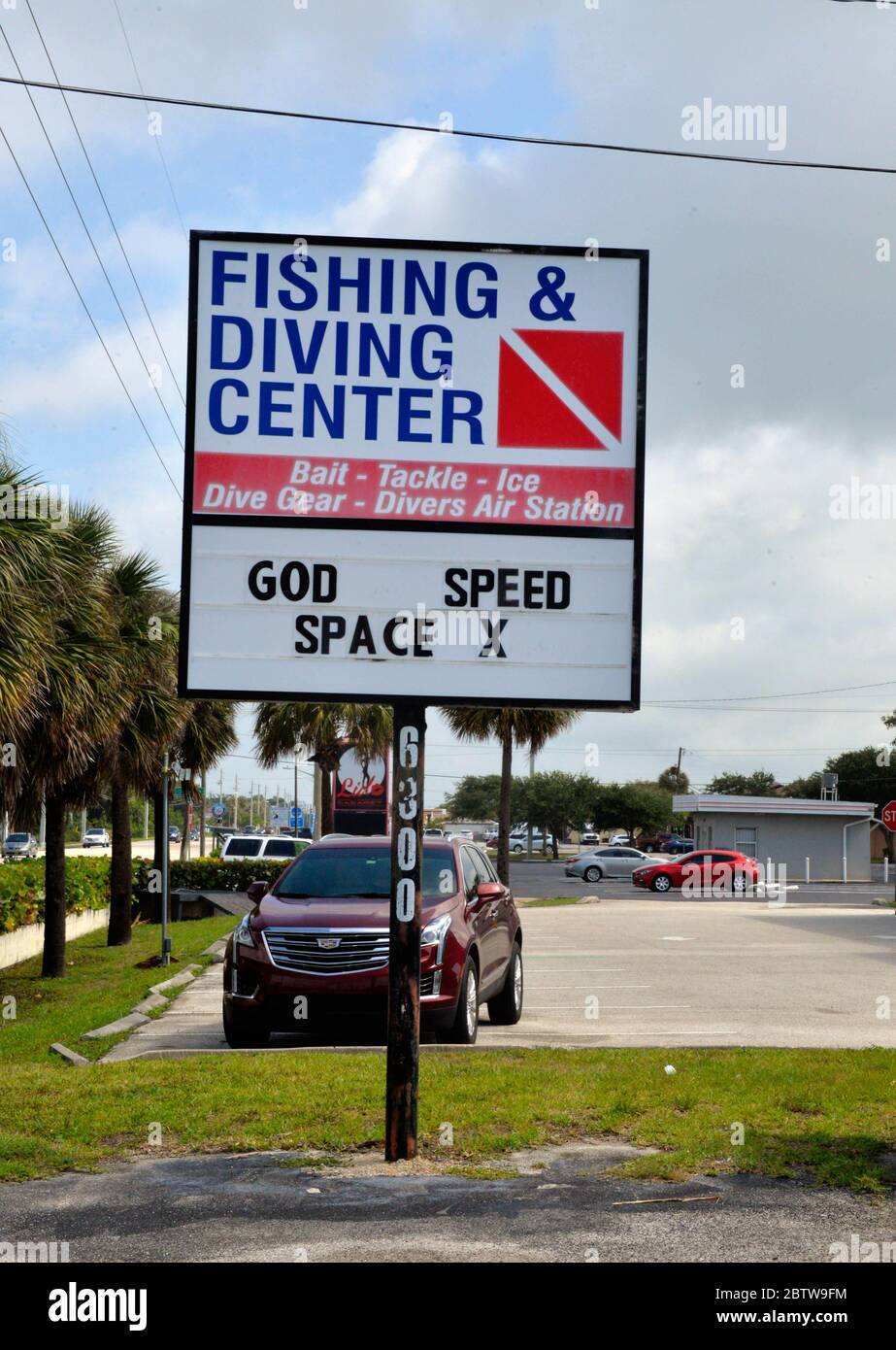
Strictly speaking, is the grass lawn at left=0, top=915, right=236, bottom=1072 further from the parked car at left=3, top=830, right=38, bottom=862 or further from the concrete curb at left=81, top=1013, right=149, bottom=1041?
the parked car at left=3, top=830, right=38, bottom=862

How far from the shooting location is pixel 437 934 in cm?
1110

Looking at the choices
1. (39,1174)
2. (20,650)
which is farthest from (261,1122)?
(20,650)

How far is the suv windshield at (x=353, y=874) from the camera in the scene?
39.4ft

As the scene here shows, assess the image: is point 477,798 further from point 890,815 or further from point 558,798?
point 890,815

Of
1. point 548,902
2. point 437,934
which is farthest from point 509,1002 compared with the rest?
point 548,902

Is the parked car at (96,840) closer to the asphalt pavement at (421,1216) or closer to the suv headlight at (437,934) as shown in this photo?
the suv headlight at (437,934)

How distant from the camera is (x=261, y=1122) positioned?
7.90m

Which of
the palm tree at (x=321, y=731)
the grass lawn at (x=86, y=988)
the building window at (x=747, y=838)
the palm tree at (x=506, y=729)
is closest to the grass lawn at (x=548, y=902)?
the palm tree at (x=506, y=729)

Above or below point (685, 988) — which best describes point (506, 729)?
above

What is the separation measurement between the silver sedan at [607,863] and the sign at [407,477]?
50561 millimetres

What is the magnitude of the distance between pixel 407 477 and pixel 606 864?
170 ft

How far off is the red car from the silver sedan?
7.84 m
